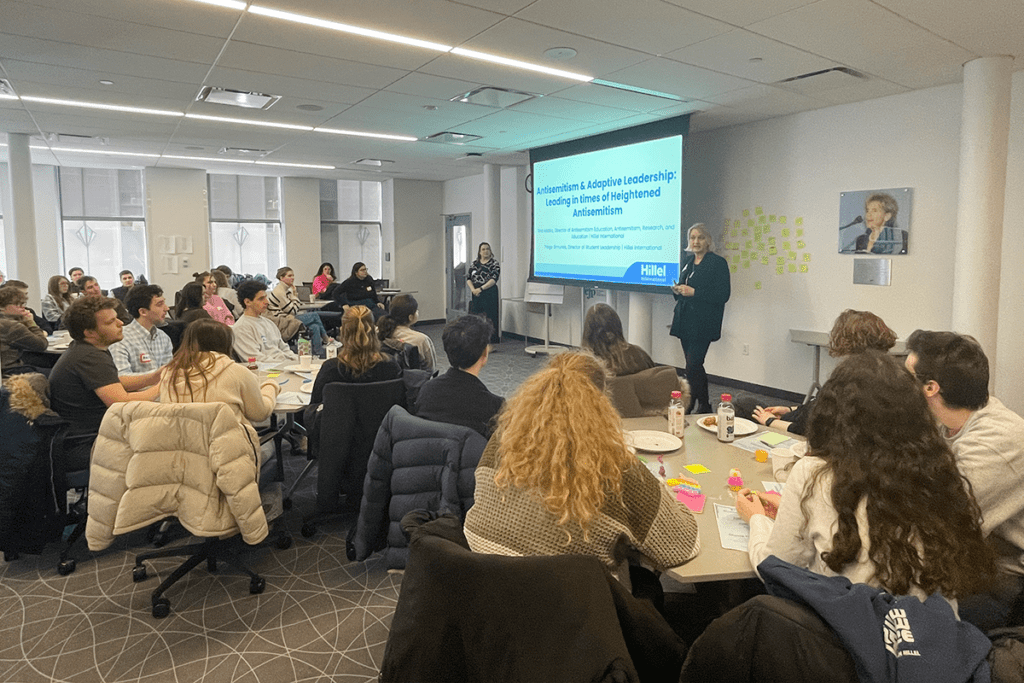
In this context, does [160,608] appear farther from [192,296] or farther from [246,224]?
[246,224]

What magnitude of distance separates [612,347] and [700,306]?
2883 mm

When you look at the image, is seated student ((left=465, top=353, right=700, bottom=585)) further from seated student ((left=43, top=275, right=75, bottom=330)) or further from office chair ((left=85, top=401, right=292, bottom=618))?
seated student ((left=43, top=275, right=75, bottom=330))

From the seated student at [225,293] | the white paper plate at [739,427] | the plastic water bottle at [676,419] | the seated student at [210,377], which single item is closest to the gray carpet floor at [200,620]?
the seated student at [210,377]

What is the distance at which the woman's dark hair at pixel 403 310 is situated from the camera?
433cm

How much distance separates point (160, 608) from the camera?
2.77 m

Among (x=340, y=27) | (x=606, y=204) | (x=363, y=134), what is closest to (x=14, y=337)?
(x=340, y=27)

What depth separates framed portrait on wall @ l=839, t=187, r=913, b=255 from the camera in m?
5.39

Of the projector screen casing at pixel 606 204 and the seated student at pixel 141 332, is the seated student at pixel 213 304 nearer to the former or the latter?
the seated student at pixel 141 332

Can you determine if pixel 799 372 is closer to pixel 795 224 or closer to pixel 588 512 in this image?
pixel 795 224

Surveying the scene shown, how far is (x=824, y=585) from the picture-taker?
1163 mm

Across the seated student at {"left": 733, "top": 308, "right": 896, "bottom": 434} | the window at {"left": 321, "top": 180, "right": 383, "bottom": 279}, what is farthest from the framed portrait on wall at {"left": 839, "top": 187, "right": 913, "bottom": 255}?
the window at {"left": 321, "top": 180, "right": 383, "bottom": 279}

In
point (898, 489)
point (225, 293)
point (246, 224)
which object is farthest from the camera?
point (246, 224)

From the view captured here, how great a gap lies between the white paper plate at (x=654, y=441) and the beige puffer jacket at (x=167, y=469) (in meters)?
1.61

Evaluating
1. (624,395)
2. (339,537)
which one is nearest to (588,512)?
(624,395)
